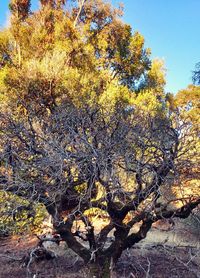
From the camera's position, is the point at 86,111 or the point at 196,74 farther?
the point at 196,74

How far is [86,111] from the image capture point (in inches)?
246

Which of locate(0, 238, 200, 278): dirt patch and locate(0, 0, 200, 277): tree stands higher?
locate(0, 0, 200, 277): tree

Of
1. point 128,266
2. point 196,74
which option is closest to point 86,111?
point 196,74

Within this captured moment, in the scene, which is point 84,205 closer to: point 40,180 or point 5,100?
point 40,180

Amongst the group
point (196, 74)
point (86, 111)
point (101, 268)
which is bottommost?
point (101, 268)

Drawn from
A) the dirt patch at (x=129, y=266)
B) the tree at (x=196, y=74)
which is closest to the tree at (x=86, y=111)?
the dirt patch at (x=129, y=266)

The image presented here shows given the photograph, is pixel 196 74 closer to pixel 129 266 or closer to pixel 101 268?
pixel 129 266

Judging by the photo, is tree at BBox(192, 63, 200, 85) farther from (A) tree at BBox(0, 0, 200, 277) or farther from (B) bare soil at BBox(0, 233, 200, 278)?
(B) bare soil at BBox(0, 233, 200, 278)

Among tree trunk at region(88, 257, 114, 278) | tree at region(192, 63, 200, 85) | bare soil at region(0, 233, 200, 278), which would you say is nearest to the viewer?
tree trunk at region(88, 257, 114, 278)

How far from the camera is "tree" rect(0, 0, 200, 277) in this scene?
4.47 m

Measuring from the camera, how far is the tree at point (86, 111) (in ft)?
14.7

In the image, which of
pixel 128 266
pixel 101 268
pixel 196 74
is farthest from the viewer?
pixel 196 74

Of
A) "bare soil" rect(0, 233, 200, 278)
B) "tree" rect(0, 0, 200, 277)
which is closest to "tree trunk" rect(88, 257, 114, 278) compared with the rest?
"tree" rect(0, 0, 200, 277)

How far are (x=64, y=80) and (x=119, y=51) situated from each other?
7.87ft
